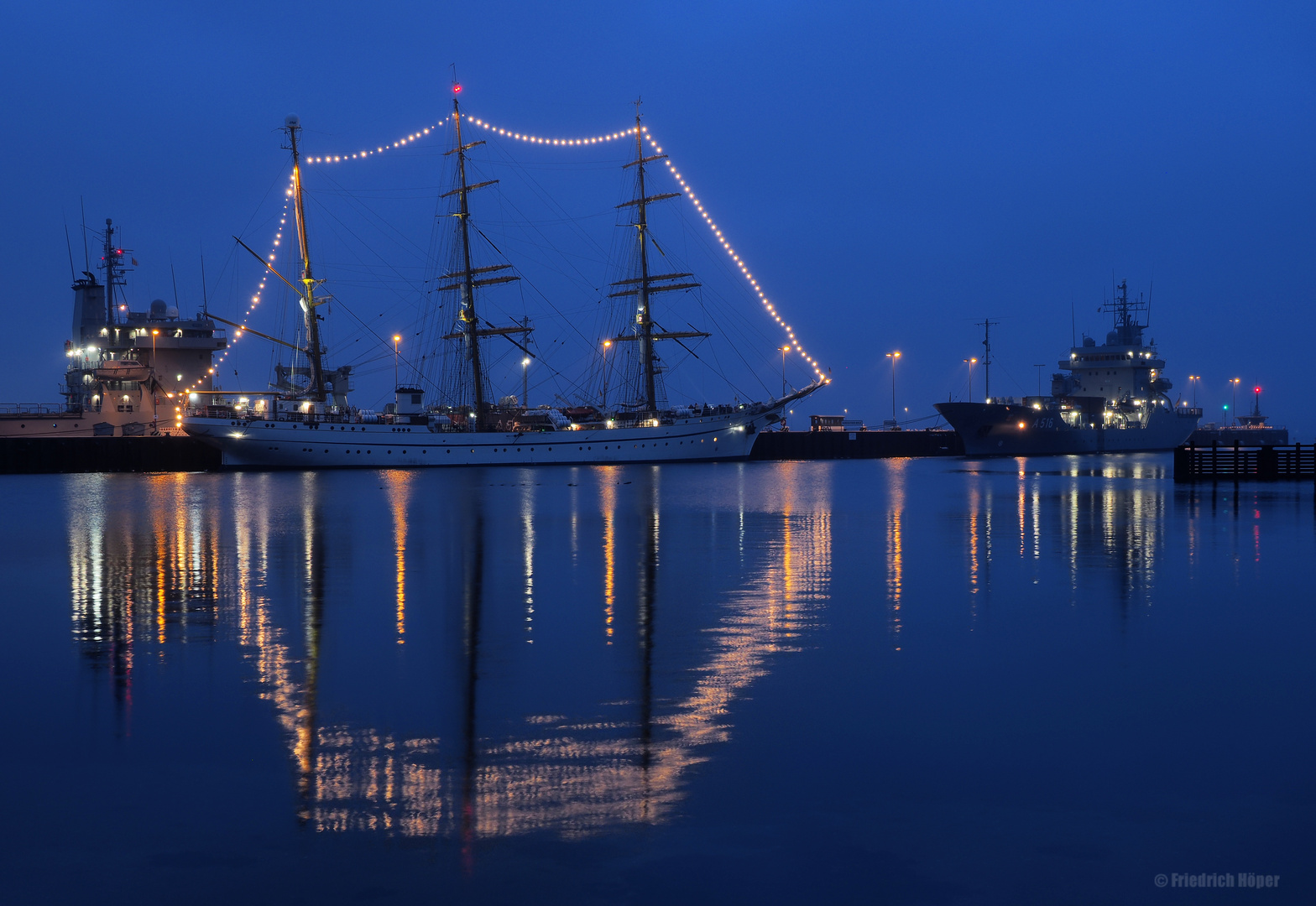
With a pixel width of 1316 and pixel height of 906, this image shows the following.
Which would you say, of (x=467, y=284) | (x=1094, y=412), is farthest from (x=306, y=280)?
(x=1094, y=412)

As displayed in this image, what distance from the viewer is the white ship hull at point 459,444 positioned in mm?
75500

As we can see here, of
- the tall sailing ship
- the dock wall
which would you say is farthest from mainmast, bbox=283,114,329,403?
the dock wall

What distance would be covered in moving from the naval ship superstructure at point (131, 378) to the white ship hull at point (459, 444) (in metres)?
10.8

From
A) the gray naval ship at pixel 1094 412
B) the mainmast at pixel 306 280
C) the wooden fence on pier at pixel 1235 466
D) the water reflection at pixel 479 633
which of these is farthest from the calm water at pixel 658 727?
the gray naval ship at pixel 1094 412

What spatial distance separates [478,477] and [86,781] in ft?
180

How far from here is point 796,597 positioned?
1509 cm

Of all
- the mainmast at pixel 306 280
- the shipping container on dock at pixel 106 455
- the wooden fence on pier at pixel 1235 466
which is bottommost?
the wooden fence on pier at pixel 1235 466

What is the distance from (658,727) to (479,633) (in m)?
4.57

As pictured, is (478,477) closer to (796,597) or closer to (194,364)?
(194,364)

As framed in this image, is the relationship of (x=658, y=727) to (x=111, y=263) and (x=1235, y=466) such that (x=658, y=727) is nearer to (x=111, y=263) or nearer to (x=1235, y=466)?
(x=1235, y=466)

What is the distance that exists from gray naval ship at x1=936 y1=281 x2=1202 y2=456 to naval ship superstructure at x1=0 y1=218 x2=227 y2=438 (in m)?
66.9

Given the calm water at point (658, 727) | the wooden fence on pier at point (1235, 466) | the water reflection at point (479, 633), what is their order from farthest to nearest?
the wooden fence on pier at point (1235, 466)
the water reflection at point (479, 633)
the calm water at point (658, 727)

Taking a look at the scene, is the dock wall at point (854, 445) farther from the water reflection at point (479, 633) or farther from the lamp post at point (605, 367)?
the water reflection at point (479, 633)

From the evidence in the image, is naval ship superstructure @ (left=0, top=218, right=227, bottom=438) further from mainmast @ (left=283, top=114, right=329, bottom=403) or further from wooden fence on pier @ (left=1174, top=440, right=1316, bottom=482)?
wooden fence on pier @ (left=1174, top=440, right=1316, bottom=482)
